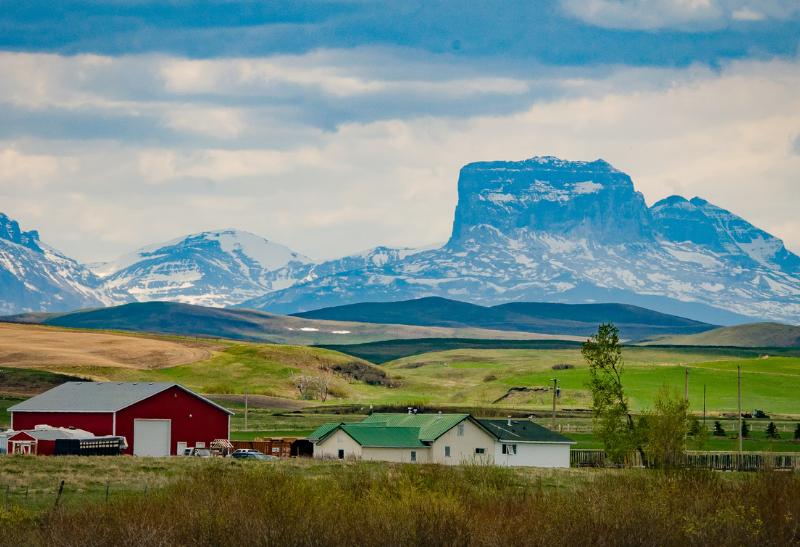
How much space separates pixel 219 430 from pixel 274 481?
45.9 metres

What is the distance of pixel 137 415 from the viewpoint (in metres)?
87.1

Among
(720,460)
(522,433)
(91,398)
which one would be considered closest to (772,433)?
(720,460)

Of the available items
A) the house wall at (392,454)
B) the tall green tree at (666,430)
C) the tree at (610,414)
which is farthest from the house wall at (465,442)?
the tall green tree at (666,430)

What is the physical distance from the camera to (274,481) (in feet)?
150

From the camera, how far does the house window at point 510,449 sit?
9169 centimetres

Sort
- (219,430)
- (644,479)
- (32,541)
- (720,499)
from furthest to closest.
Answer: (219,430) → (644,479) → (720,499) → (32,541)

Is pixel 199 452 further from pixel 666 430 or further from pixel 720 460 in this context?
pixel 720 460

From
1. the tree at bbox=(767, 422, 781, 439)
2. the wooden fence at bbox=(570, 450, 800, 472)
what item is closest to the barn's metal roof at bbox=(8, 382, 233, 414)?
the wooden fence at bbox=(570, 450, 800, 472)

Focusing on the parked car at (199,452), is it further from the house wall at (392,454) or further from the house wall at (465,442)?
the house wall at (465,442)

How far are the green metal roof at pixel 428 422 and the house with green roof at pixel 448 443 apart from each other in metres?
0.07

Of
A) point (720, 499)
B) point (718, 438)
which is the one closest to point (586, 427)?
point (718, 438)

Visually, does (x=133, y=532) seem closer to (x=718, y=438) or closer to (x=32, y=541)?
(x=32, y=541)

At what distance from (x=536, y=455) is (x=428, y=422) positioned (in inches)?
367

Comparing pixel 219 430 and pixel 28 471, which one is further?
pixel 219 430
